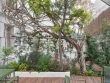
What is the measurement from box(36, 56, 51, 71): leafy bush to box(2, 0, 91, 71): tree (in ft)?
2.42

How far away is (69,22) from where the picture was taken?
10.8 metres

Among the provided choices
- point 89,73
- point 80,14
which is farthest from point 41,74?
point 80,14

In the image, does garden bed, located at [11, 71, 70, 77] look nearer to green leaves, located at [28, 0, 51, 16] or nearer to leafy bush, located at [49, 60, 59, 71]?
leafy bush, located at [49, 60, 59, 71]

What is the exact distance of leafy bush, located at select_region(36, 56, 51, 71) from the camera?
35.7 ft

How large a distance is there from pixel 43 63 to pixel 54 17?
7.68 feet

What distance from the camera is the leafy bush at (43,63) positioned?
1089 cm

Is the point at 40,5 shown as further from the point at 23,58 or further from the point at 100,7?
the point at 100,7

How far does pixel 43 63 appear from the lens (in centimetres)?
1102

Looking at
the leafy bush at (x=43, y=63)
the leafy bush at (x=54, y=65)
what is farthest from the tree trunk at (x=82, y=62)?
the leafy bush at (x=43, y=63)

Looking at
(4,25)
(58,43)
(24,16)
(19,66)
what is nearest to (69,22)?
(58,43)

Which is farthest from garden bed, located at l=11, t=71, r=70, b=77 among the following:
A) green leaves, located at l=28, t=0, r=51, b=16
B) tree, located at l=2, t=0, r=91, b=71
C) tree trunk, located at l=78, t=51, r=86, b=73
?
green leaves, located at l=28, t=0, r=51, b=16

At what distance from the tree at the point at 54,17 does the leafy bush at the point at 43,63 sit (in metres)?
0.74

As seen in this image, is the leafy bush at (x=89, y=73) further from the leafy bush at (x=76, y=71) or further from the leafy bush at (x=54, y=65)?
the leafy bush at (x=54, y=65)

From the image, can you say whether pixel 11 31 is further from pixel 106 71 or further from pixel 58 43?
pixel 106 71
